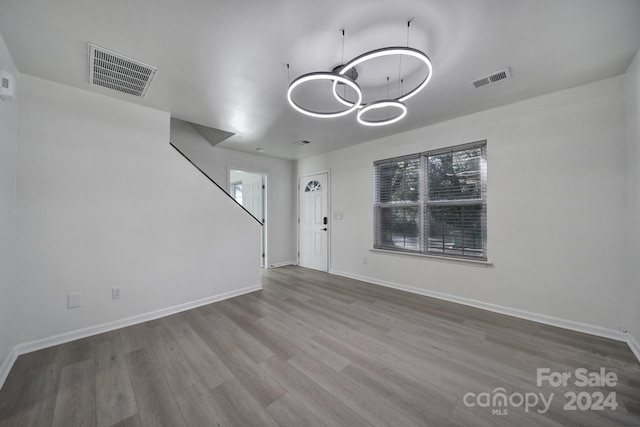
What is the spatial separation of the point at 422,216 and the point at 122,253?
3.99m

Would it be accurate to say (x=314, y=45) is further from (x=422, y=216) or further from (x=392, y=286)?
(x=392, y=286)

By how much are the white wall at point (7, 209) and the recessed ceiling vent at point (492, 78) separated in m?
4.04

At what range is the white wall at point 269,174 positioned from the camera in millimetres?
4355

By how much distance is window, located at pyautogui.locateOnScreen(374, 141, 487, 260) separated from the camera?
3.19m

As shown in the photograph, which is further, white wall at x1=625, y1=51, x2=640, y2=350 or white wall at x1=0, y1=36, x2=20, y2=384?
white wall at x1=625, y1=51, x2=640, y2=350

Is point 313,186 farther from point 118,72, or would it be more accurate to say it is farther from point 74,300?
point 74,300

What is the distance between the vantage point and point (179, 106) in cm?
292

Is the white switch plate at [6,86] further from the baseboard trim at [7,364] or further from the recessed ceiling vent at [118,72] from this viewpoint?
the baseboard trim at [7,364]

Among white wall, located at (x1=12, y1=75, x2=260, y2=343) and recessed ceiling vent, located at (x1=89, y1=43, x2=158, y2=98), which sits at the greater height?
recessed ceiling vent, located at (x1=89, y1=43, x2=158, y2=98)

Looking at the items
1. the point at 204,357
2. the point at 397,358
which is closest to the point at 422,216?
the point at 397,358

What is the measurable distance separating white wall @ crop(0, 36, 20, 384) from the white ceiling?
436 millimetres

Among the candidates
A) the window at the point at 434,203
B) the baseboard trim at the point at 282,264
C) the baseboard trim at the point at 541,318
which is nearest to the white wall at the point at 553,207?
the baseboard trim at the point at 541,318

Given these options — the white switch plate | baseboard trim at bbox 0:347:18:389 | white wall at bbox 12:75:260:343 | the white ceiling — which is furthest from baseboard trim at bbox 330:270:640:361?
the white switch plate

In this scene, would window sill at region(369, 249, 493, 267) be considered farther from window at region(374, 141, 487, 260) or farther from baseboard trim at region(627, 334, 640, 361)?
baseboard trim at region(627, 334, 640, 361)
